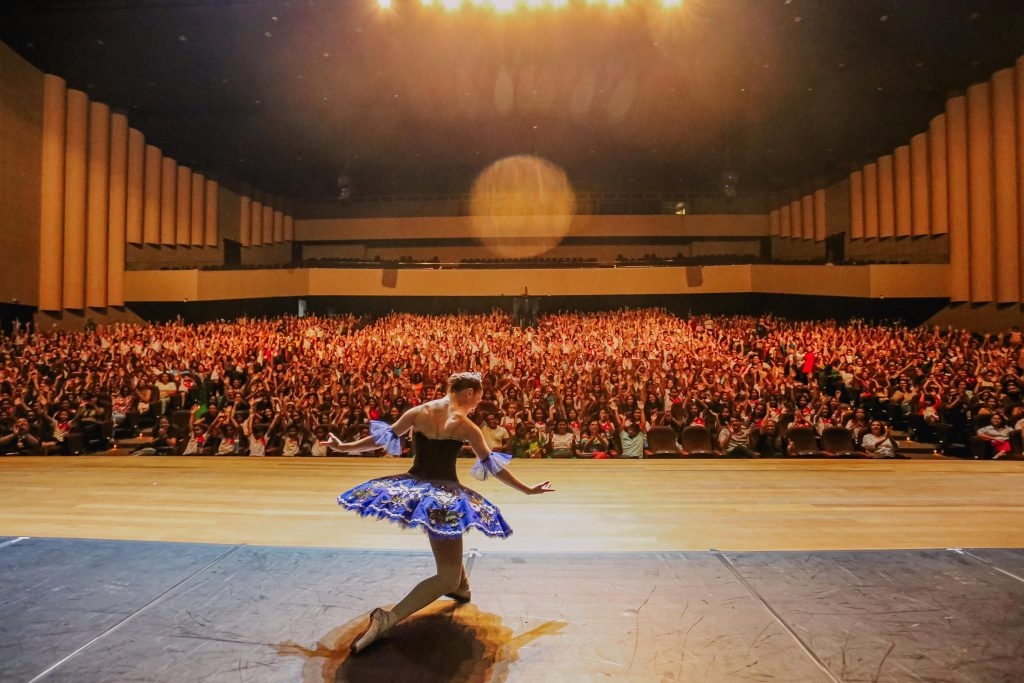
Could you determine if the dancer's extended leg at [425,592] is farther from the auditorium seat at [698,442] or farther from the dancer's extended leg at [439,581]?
the auditorium seat at [698,442]

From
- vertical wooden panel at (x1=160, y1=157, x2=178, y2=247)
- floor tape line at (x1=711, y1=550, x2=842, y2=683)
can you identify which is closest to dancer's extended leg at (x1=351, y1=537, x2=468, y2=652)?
floor tape line at (x1=711, y1=550, x2=842, y2=683)

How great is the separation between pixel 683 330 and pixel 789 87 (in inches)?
240

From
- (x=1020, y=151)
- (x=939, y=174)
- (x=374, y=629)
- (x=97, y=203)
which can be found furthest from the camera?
(x=97, y=203)

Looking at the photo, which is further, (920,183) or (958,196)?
(920,183)

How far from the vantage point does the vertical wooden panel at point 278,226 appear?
27.9 m

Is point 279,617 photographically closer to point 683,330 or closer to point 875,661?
point 875,661

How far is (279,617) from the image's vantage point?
106 inches

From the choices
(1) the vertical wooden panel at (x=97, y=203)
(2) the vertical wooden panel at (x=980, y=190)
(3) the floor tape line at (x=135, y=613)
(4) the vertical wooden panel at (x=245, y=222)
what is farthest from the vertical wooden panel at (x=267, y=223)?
(3) the floor tape line at (x=135, y=613)

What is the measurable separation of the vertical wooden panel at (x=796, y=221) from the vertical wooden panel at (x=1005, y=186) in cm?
1113

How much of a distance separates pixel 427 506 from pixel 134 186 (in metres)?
19.5

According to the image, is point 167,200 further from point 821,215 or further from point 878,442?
point 821,215

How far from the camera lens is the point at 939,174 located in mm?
16406

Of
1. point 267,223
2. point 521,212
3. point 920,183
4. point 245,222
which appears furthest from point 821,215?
point 245,222

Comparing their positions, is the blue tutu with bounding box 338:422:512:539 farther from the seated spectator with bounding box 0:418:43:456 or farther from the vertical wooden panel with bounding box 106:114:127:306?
the vertical wooden panel with bounding box 106:114:127:306
